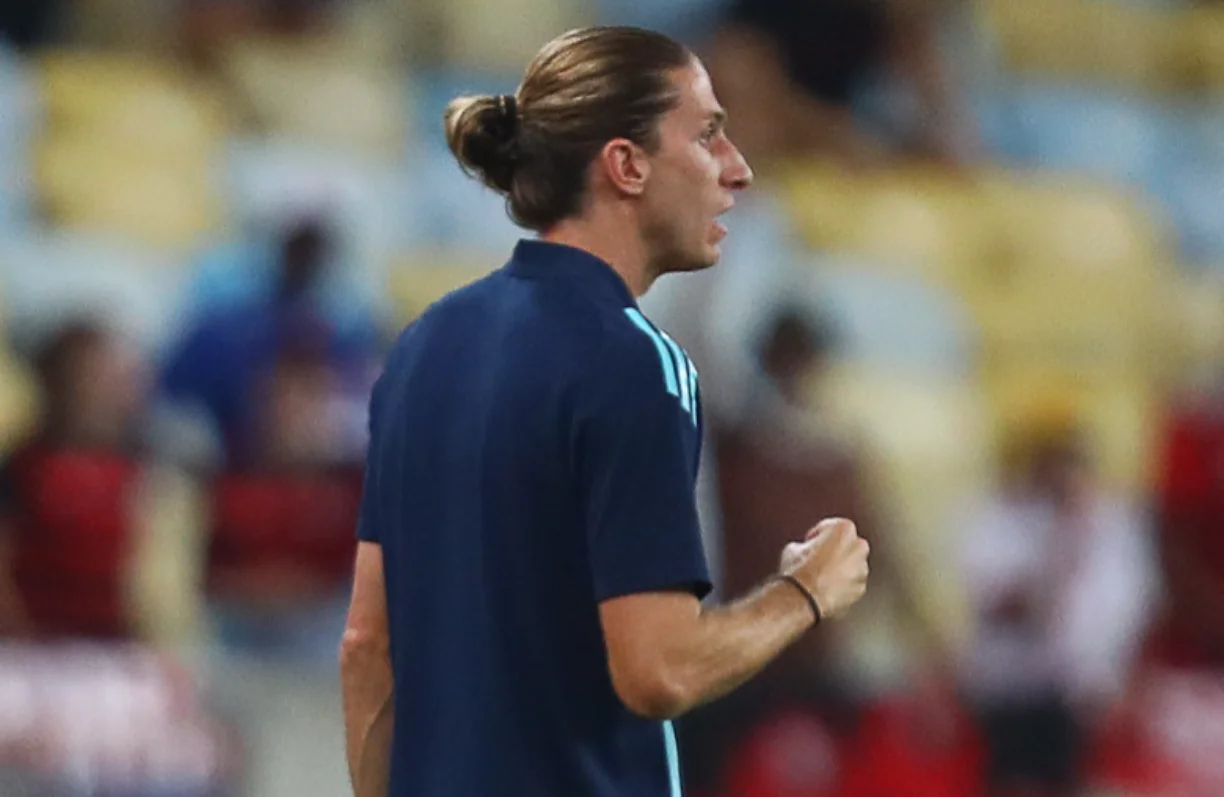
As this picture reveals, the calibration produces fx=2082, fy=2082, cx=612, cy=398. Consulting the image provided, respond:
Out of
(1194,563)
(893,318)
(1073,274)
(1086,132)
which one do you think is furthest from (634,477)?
(1086,132)

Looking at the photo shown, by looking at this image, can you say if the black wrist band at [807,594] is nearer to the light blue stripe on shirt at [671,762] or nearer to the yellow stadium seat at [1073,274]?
the light blue stripe on shirt at [671,762]

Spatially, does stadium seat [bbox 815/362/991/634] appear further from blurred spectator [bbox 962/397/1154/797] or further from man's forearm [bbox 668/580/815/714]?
man's forearm [bbox 668/580/815/714]

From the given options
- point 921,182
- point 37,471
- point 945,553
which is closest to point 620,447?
point 37,471

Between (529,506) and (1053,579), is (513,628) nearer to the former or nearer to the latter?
(529,506)

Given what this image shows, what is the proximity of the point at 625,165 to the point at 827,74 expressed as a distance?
12.1 feet

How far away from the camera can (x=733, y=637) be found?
1.66 metres

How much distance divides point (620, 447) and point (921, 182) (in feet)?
13.4

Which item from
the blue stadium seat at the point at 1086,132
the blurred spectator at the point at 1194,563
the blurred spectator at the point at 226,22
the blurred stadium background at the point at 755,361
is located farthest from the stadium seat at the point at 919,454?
the blurred spectator at the point at 226,22

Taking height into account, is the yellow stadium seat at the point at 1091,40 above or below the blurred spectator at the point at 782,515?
above

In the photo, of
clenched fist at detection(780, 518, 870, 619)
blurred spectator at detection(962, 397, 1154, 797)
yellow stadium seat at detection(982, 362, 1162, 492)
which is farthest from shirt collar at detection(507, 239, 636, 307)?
yellow stadium seat at detection(982, 362, 1162, 492)

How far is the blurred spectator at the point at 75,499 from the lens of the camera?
4.27 metres

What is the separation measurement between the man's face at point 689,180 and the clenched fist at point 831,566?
286 millimetres

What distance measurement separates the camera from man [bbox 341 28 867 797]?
64.6 inches

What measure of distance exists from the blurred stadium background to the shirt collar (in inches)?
107
